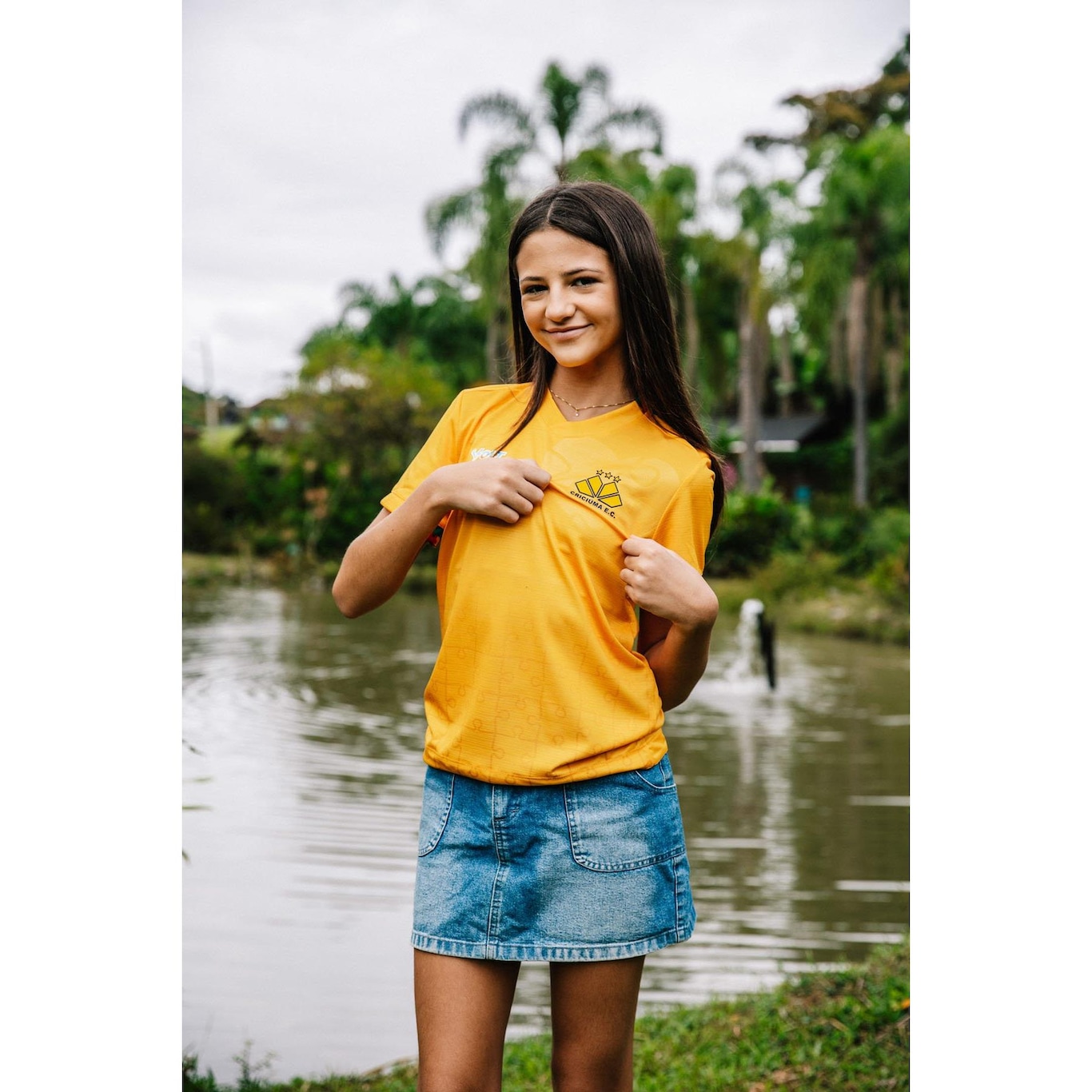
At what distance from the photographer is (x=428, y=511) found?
5.02 ft

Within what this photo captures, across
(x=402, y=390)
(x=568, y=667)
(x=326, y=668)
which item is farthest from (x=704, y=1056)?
(x=402, y=390)

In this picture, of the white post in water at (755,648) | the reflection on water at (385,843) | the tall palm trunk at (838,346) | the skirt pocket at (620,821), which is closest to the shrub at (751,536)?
the white post in water at (755,648)

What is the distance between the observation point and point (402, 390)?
64.3ft

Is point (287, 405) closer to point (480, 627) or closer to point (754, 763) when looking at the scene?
point (754, 763)

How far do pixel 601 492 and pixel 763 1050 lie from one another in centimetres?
191

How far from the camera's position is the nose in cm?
159

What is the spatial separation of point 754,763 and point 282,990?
3.97 m

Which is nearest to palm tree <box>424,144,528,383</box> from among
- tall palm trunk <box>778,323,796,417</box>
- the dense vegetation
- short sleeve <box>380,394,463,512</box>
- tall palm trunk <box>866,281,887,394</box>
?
the dense vegetation

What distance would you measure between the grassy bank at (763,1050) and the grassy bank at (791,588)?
10.5 meters

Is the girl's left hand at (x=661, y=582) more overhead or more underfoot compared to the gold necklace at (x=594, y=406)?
more underfoot

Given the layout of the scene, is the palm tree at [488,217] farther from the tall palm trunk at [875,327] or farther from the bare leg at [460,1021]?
the bare leg at [460,1021]

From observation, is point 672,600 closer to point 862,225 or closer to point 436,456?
point 436,456

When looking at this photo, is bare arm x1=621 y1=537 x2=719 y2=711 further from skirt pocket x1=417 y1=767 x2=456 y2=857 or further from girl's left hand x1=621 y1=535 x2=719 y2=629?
skirt pocket x1=417 y1=767 x2=456 y2=857

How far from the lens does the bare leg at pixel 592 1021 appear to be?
1.54m
